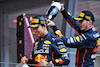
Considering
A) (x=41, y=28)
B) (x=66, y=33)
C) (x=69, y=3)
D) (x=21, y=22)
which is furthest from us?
(x=21, y=22)

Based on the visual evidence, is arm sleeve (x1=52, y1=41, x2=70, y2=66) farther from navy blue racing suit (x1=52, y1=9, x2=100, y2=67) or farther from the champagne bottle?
the champagne bottle

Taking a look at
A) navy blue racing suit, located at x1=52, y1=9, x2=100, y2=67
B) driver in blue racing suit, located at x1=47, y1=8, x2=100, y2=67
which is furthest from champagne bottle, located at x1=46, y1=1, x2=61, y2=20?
navy blue racing suit, located at x1=52, y1=9, x2=100, y2=67

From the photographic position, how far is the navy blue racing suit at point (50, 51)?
0.74 meters

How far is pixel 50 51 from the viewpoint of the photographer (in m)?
0.75

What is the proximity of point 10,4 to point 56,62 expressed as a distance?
73cm

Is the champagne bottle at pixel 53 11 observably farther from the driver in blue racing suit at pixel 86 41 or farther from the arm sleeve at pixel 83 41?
the arm sleeve at pixel 83 41

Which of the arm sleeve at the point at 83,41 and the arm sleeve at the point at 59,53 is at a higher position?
the arm sleeve at the point at 83,41

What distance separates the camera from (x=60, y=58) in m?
0.80

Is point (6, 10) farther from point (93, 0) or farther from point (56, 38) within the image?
point (93, 0)

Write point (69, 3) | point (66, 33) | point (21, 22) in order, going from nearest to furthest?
point (69, 3) → point (66, 33) → point (21, 22)

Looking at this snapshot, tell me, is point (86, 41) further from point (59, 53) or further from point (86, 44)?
point (59, 53)

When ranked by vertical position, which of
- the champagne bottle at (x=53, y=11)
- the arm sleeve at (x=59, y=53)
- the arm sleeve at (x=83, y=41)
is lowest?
the arm sleeve at (x=59, y=53)

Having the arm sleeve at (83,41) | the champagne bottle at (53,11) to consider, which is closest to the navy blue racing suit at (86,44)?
the arm sleeve at (83,41)

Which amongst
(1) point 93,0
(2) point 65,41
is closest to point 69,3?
(1) point 93,0
